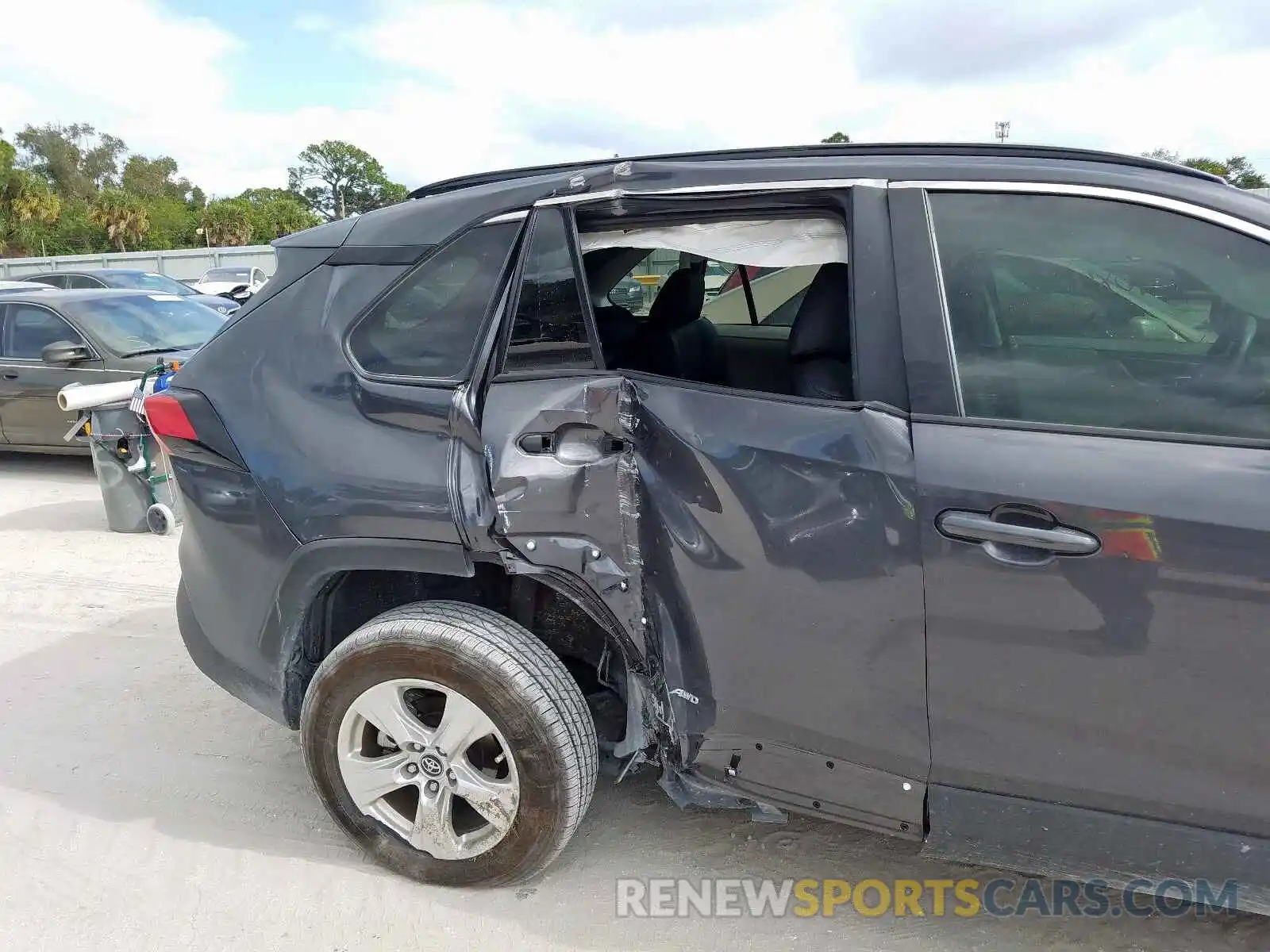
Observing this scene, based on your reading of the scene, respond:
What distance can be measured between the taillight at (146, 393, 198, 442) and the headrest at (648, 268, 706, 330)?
1.61m

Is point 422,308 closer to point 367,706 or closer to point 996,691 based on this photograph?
point 367,706

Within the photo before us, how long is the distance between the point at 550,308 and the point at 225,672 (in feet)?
A: 5.07

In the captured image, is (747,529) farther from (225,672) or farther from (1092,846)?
(225,672)

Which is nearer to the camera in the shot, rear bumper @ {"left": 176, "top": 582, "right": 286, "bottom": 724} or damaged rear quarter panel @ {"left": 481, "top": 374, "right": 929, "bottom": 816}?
damaged rear quarter panel @ {"left": 481, "top": 374, "right": 929, "bottom": 816}

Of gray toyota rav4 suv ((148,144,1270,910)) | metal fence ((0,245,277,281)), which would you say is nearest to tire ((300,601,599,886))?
gray toyota rav4 suv ((148,144,1270,910))

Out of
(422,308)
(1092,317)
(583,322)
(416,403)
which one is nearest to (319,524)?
(416,403)

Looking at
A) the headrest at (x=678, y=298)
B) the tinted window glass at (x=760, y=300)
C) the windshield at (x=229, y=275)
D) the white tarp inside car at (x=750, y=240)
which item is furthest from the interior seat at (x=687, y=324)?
the windshield at (x=229, y=275)

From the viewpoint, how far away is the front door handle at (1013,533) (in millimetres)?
1772

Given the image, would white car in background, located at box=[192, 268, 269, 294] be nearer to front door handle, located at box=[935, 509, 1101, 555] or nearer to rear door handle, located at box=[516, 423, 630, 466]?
rear door handle, located at box=[516, 423, 630, 466]

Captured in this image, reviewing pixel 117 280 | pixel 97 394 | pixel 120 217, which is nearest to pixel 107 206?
pixel 120 217

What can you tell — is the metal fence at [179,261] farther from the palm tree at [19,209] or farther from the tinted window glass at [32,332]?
the palm tree at [19,209]

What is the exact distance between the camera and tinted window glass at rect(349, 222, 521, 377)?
7.87 ft

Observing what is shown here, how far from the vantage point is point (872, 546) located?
1.93m

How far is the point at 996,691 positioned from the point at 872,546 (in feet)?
1.29
